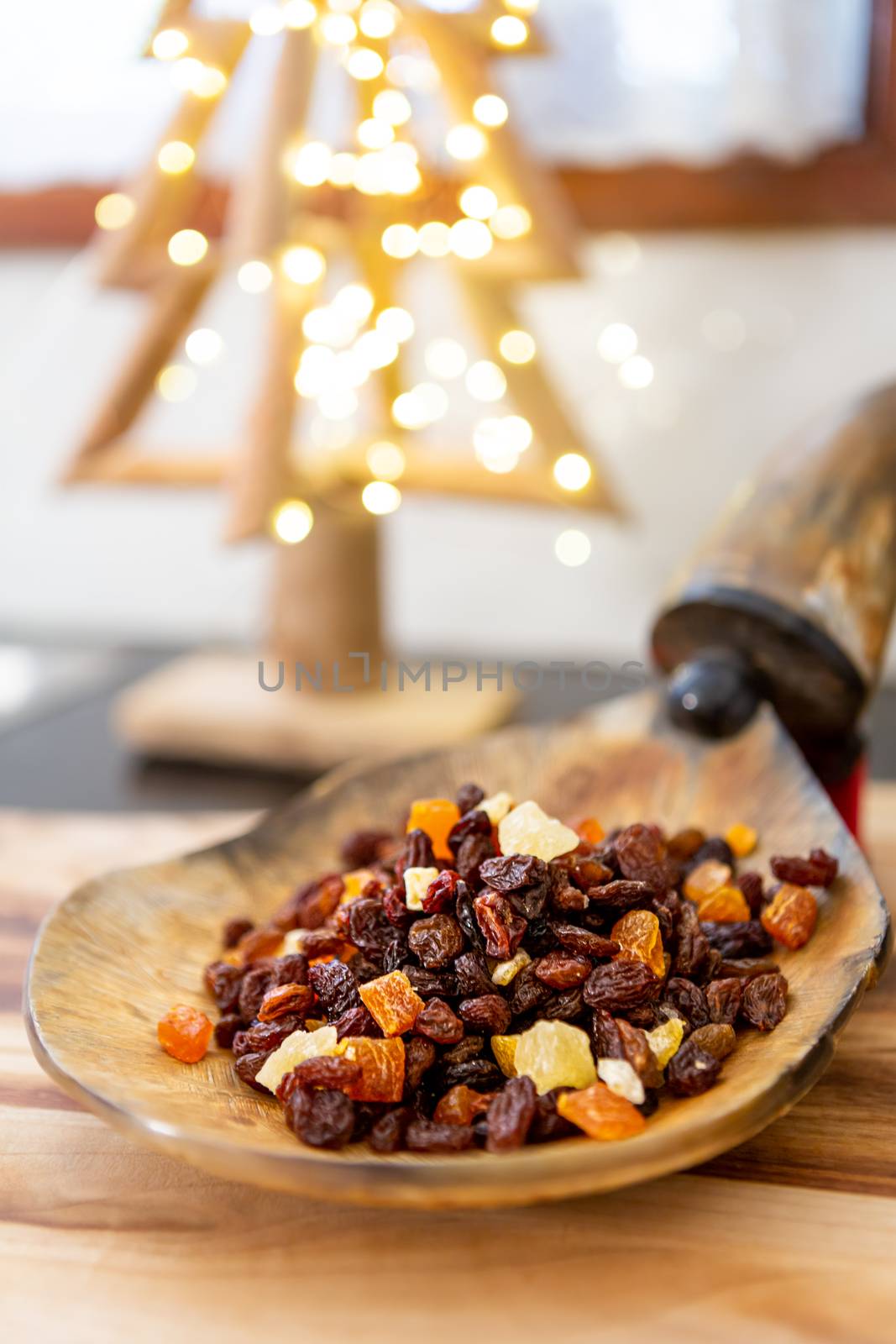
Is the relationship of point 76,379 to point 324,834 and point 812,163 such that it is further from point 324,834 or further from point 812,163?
point 324,834

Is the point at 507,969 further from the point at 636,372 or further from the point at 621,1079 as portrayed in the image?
the point at 636,372

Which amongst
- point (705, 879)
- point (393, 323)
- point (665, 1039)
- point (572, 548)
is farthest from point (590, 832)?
point (572, 548)

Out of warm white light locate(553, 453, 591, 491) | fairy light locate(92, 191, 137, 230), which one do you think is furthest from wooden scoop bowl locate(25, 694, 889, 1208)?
fairy light locate(92, 191, 137, 230)

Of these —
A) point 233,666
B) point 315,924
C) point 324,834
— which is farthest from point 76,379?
point 315,924

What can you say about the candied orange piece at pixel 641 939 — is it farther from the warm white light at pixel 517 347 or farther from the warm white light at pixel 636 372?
the warm white light at pixel 636 372

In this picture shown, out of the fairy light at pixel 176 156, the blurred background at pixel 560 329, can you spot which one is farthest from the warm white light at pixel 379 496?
the fairy light at pixel 176 156

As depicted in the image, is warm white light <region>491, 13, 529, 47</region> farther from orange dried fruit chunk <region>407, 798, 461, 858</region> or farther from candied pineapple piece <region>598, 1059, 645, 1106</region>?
candied pineapple piece <region>598, 1059, 645, 1106</region>
